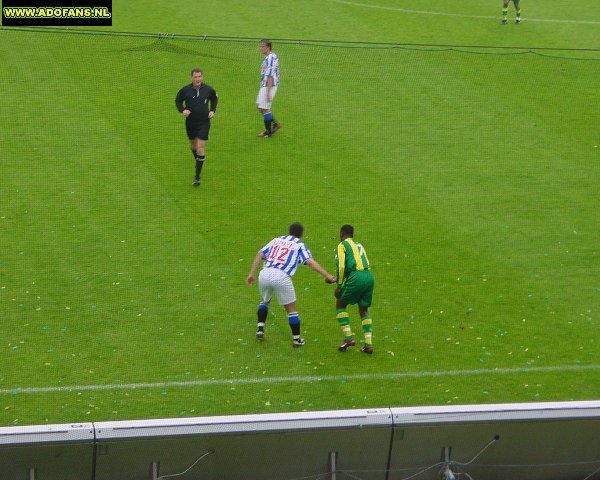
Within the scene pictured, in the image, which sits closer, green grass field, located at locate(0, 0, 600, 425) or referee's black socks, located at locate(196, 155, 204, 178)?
green grass field, located at locate(0, 0, 600, 425)

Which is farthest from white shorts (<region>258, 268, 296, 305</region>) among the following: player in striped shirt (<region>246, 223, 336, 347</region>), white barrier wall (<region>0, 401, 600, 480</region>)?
white barrier wall (<region>0, 401, 600, 480</region>)

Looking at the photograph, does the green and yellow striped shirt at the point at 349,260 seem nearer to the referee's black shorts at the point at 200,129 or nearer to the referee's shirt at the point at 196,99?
the referee's black shorts at the point at 200,129

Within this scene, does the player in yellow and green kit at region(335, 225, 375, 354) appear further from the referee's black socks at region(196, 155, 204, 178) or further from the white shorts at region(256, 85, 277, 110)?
the white shorts at region(256, 85, 277, 110)

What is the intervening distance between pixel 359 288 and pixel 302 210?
5118 mm

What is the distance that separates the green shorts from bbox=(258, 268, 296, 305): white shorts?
655 mm

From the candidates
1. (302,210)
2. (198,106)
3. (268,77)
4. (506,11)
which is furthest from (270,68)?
(506,11)

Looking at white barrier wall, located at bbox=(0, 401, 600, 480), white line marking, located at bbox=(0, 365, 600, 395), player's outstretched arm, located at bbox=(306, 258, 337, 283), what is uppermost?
player's outstretched arm, located at bbox=(306, 258, 337, 283)

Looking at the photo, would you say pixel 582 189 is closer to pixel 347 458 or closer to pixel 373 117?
pixel 373 117

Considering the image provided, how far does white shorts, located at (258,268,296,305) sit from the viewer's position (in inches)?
501

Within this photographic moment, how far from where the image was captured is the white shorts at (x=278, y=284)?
41.8 feet

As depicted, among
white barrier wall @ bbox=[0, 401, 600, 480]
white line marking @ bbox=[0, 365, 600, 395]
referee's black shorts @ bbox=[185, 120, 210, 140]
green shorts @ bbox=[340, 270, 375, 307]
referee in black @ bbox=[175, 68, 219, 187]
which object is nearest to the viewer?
white barrier wall @ bbox=[0, 401, 600, 480]

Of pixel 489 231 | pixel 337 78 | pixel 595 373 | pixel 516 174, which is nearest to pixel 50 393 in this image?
pixel 595 373

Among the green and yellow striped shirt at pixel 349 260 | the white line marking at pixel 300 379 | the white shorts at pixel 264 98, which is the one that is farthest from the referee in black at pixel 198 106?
the white line marking at pixel 300 379

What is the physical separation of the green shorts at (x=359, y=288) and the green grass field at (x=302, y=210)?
2.59 ft
